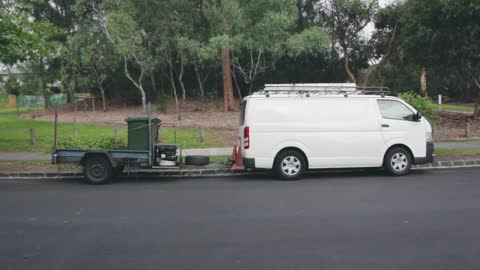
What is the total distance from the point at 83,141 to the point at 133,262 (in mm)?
7011

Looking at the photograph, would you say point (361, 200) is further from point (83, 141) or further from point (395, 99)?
point (83, 141)

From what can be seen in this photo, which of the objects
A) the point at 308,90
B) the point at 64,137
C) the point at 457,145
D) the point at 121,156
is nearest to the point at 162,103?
the point at 64,137

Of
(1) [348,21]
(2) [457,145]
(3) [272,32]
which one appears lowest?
(2) [457,145]

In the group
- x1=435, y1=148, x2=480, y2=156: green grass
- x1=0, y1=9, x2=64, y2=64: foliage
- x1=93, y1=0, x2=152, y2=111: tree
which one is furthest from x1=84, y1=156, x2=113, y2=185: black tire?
x1=93, y1=0, x2=152, y2=111: tree

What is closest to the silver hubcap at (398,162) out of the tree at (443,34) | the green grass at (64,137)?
the green grass at (64,137)

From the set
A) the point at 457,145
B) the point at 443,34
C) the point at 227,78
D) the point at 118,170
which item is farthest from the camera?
the point at 227,78

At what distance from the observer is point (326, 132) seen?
11078mm

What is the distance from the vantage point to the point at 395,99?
1157cm

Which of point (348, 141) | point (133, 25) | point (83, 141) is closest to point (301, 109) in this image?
→ point (348, 141)

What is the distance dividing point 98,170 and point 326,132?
5.35 meters

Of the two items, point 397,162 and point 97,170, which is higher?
point 397,162

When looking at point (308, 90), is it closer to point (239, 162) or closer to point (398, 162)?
point (239, 162)

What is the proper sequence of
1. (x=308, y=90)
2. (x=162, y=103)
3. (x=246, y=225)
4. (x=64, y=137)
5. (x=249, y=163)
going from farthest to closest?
(x=162, y=103), (x=64, y=137), (x=308, y=90), (x=249, y=163), (x=246, y=225)

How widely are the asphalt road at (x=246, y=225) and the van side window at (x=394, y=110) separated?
5.58 feet
